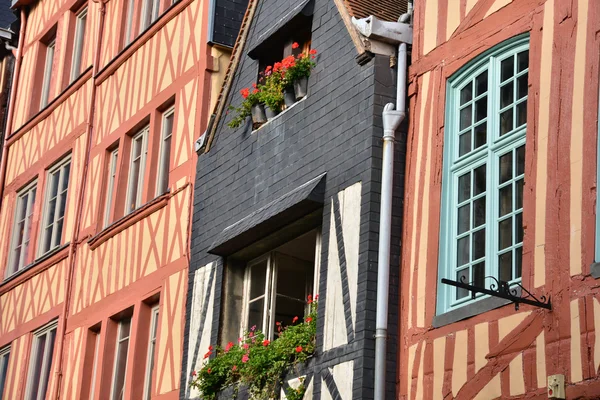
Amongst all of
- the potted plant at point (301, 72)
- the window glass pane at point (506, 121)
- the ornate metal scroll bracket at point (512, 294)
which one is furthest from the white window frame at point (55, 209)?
the ornate metal scroll bracket at point (512, 294)

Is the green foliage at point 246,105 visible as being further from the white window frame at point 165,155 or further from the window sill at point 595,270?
the window sill at point 595,270

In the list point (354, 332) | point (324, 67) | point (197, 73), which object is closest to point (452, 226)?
point (354, 332)

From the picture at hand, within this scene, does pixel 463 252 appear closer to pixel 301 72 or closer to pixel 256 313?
pixel 301 72

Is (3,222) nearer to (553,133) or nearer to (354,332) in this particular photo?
(354,332)

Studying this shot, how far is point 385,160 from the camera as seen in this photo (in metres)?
11.3

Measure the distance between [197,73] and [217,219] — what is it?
2.36 metres

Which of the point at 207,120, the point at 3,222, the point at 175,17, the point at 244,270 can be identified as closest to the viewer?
the point at 244,270

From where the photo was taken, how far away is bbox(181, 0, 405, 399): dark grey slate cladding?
11.0 m

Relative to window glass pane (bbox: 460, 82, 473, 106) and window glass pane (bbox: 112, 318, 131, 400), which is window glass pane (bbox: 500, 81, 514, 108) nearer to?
window glass pane (bbox: 460, 82, 473, 106)

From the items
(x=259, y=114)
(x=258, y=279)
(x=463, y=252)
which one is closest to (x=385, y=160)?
(x=463, y=252)

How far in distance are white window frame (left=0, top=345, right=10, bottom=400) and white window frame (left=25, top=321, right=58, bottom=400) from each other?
792 millimetres

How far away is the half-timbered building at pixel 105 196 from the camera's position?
1523cm

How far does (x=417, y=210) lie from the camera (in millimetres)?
10992

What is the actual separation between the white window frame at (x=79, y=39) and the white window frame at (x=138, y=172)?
3.35 meters
